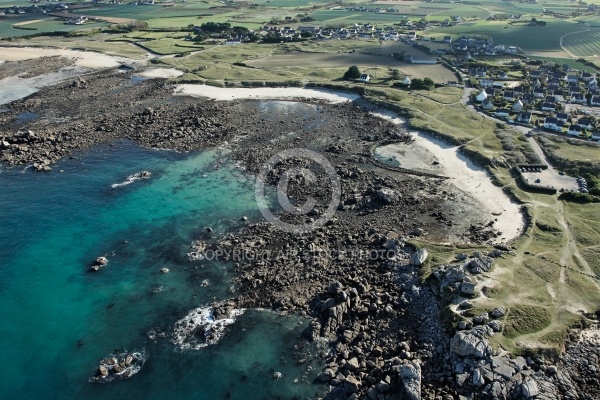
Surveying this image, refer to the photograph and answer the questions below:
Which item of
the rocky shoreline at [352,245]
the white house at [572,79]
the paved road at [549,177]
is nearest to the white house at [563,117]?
the paved road at [549,177]

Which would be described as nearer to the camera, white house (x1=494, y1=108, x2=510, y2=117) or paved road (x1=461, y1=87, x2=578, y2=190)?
paved road (x1=461, y1=87, x2=578, y2=190)

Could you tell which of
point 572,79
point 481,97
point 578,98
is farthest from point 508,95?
point 572,79

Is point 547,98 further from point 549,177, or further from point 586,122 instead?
point 549,177

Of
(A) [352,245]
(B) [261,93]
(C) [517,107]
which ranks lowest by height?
(A) [352,245]

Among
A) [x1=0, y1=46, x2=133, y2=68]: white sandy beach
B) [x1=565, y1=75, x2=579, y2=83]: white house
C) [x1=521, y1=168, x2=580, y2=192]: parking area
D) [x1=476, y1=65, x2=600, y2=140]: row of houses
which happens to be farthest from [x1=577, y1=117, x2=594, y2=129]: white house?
[x1=0, y1=46, x2=133, y2=68]: white sandy beach

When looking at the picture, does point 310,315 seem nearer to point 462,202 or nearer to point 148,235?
point 148,235

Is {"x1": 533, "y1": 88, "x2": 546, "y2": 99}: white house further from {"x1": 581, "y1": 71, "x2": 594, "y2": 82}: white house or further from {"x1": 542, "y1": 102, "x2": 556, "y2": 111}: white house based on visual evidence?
{"x1": 581, "y1": 71, "x2": 594, "y2": 82}: white house

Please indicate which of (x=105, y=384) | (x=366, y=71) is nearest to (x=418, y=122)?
(x=366, y=71)
